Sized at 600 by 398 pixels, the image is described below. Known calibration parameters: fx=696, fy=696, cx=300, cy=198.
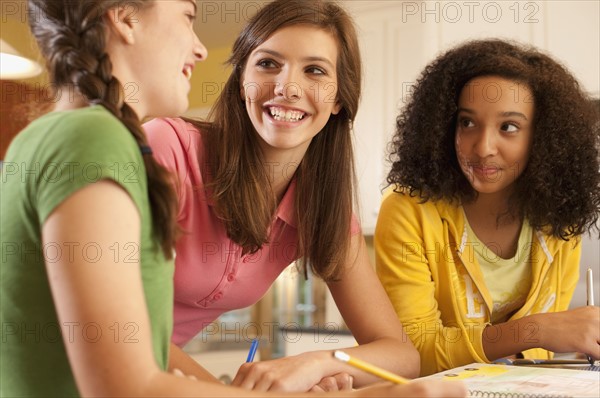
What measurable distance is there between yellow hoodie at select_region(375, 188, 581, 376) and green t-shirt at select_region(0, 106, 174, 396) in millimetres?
818

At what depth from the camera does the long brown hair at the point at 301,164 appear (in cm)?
128

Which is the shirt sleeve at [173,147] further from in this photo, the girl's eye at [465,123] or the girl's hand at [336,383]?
the girl's eye at [465,123]

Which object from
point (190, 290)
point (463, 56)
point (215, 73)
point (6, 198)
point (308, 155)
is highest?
point (215, 73)

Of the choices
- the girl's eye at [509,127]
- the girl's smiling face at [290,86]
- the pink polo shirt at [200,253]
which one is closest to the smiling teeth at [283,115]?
the girl's smiling face at [290,86]

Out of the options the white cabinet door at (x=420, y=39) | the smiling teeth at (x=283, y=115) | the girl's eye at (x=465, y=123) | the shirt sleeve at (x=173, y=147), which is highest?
the white cabinet door at (x=420, y=39)

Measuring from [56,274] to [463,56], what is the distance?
1.27m

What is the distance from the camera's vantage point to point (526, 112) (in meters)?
1.58

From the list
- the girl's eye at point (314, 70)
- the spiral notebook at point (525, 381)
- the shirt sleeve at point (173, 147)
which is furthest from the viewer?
the girl's eye at point (314, 70)

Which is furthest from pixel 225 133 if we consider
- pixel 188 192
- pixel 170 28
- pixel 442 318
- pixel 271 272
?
pixel 442 318

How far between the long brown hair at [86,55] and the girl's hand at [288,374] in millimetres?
336

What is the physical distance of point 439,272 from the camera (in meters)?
1.56

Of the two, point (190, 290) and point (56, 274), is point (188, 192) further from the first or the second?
point (56, 274)

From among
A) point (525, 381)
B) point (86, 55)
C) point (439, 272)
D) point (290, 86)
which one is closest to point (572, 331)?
point (439, 272)

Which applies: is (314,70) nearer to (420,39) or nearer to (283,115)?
(283,115)
